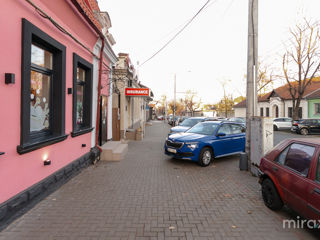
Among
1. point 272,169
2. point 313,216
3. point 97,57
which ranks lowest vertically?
point 313,216

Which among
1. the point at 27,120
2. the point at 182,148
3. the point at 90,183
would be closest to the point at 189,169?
the point at 182,148

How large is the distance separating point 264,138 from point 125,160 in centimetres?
507

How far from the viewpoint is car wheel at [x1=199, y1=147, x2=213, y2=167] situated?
7594 mm

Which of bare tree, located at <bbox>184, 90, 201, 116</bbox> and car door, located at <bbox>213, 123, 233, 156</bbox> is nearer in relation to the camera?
car door, located at <bbox>213, 123, 233, 156</bbox>

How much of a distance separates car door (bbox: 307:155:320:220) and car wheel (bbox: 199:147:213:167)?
14.9 feet

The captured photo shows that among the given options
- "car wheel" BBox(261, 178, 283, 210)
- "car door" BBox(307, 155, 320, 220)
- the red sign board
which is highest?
the red sign board

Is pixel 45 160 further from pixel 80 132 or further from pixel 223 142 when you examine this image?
pixel 223 142

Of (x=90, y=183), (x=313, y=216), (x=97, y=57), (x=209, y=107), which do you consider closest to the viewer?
(x=313, y=216)

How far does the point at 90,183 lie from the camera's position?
18.4 feet

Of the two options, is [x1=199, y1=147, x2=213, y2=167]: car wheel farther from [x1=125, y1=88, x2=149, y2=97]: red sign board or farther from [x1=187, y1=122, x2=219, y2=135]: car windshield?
[x1=125, y1=88, x2=149, y2=97]: red sign board

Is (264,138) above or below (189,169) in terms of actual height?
above

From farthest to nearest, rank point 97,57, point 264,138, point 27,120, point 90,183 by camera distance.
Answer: point 97,57, point 264,138, point 90,183, point 27,120

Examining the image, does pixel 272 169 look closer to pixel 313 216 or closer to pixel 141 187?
pixel 313 216

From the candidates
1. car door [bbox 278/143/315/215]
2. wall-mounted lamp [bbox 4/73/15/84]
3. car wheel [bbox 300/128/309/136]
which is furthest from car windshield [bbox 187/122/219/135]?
car wheel [bbox 300/128/309/136]
